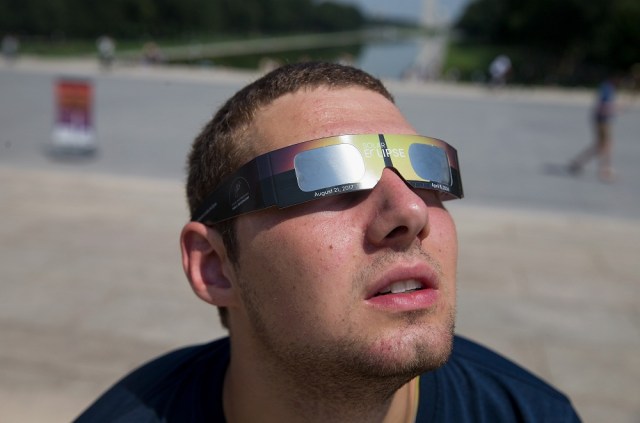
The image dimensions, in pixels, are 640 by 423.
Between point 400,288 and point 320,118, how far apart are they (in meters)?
0.45

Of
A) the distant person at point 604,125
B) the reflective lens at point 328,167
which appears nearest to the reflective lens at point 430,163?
the reflective lens at point 328,167

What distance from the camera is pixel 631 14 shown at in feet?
151

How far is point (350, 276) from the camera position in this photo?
4.37 ft

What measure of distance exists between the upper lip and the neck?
0.68 feet

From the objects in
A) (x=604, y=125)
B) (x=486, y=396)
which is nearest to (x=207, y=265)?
(x=486, y=396)

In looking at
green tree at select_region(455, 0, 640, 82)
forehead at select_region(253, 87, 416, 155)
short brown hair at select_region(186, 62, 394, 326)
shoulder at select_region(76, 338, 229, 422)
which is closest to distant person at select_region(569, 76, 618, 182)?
short brown hair at select_region(186, 62, 394, 326)

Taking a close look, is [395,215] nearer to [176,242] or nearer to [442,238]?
[442,238]

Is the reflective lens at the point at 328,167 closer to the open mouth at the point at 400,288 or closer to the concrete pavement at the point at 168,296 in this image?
the open mouth at the point at 400,288

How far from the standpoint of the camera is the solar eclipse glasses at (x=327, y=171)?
4.61ft

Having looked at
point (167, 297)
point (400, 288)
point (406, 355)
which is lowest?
point (167, 297)

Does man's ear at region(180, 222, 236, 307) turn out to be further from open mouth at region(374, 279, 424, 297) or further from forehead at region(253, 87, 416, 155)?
open mouth at region(374, 279, 424, 297)

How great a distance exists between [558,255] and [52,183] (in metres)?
6.47

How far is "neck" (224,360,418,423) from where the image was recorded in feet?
4.58

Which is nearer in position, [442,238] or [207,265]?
[442,238]
